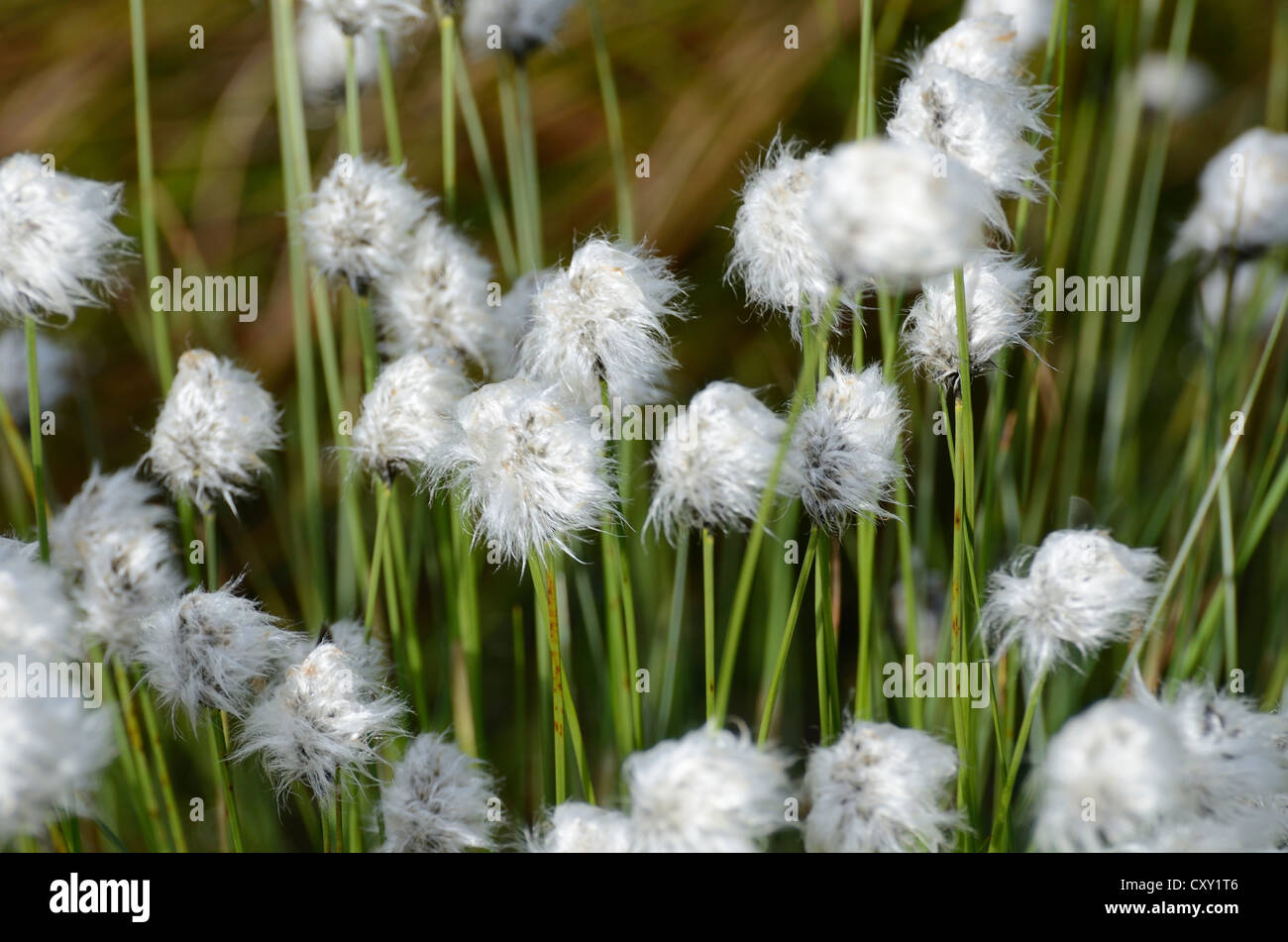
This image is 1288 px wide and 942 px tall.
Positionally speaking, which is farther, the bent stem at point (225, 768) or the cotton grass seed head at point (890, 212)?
the bent stem at point (225, 768)

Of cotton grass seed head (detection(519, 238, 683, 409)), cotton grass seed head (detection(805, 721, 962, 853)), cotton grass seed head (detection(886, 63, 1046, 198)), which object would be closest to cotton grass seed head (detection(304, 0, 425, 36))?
cotton grass seed head (detection(519, 238, 683, 409))

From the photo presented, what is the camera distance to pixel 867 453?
0.52 meters

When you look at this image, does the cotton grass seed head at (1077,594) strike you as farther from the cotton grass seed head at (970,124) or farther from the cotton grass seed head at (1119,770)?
the cotton grass seed head at (970,124)

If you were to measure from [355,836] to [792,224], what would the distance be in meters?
0.49

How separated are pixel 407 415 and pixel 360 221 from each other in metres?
0.17

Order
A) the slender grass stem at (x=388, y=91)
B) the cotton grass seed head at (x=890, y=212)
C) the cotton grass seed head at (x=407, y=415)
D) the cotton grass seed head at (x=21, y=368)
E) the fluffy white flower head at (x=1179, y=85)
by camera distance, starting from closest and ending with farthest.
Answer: the cotton grass seed head at (x=890, y=212)
the cotton grass seed head at (x=407, y=415)
the slender grass stem at (x=388, y=91)
the cotton grass seed head at (x=21, y=368)
the fluffy white flower head at (x=1179, y=85)

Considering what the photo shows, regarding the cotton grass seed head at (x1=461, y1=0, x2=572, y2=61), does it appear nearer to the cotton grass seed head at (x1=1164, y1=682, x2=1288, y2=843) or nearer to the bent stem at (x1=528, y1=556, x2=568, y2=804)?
the bent stem at (x1=528, y1=556, x2=568, y2=804)

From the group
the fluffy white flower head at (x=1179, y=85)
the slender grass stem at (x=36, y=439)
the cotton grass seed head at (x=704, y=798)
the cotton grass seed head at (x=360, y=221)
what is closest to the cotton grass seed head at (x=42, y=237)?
the slender grass stem at (x=36, y=439)

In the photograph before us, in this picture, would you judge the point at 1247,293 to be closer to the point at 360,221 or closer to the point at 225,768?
the point at 360,221

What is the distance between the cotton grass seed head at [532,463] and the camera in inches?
19.8

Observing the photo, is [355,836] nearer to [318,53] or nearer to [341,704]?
[341,704]

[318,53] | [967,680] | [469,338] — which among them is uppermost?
[318,53]

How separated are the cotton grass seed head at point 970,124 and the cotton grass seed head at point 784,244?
0.21 feet
